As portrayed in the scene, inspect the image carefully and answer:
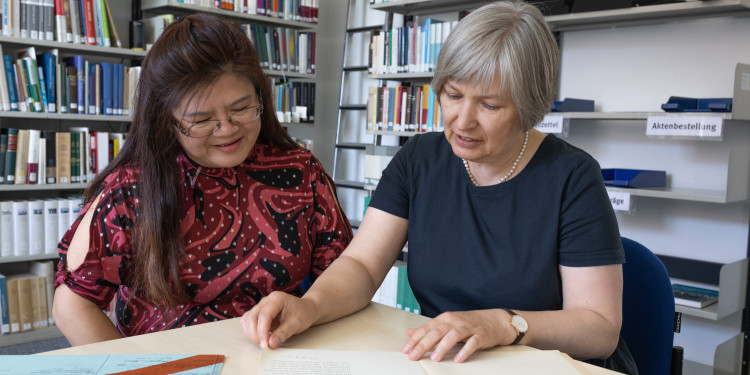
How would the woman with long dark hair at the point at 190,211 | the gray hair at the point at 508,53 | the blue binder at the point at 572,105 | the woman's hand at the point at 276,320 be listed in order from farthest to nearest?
the blue binder at the point at 572,105
the woman with long dark hair at the point at 190,211
the gray hair at the point at 508,53
the woman's hand at the point at 276,320

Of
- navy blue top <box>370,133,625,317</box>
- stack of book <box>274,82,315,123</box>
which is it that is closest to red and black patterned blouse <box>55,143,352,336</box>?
navy blue top <box>370,133,625,317</box>

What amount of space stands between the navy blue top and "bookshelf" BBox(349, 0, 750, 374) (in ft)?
5.17

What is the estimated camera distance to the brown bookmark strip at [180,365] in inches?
34.4

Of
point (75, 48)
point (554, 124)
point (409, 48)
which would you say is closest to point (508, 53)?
point (554, 124)

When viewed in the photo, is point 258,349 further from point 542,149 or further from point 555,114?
point 555,114

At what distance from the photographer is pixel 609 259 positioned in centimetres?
114

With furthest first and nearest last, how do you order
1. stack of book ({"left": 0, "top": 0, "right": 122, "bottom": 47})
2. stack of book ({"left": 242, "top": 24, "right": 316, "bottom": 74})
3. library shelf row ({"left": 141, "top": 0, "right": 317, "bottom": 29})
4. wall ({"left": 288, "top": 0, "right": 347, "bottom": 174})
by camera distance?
wall ({"left": 288, "top": 0, "right": 347, "bottom": 174}), stack of book ({"left": 242, "top": 24, "right": 316, "bottom": 74}), library shelf row ({"left": 141, "top": 0, "right": 317, "bottom": 29}), stack of book ({"left": 0, "top": 0, "right": 122, "bottom": 47})

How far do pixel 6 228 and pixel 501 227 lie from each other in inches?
116

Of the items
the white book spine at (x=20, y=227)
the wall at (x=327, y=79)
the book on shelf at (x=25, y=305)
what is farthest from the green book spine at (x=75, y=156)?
the wall at (x=327, y=79)

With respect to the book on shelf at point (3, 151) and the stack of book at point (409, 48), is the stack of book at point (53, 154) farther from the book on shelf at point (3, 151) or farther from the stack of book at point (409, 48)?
the stack of book at point (409, 48)

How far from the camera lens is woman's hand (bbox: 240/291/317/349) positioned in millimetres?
1001

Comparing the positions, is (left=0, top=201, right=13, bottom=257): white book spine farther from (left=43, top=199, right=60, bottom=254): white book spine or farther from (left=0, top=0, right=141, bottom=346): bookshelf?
(left=43, top=199, right=60, bottom=254): white book spine

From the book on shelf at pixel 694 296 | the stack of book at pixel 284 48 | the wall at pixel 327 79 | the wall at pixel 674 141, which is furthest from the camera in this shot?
the wall at pixel 327 79

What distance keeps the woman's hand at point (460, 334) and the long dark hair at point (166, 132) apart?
0.56 metres
